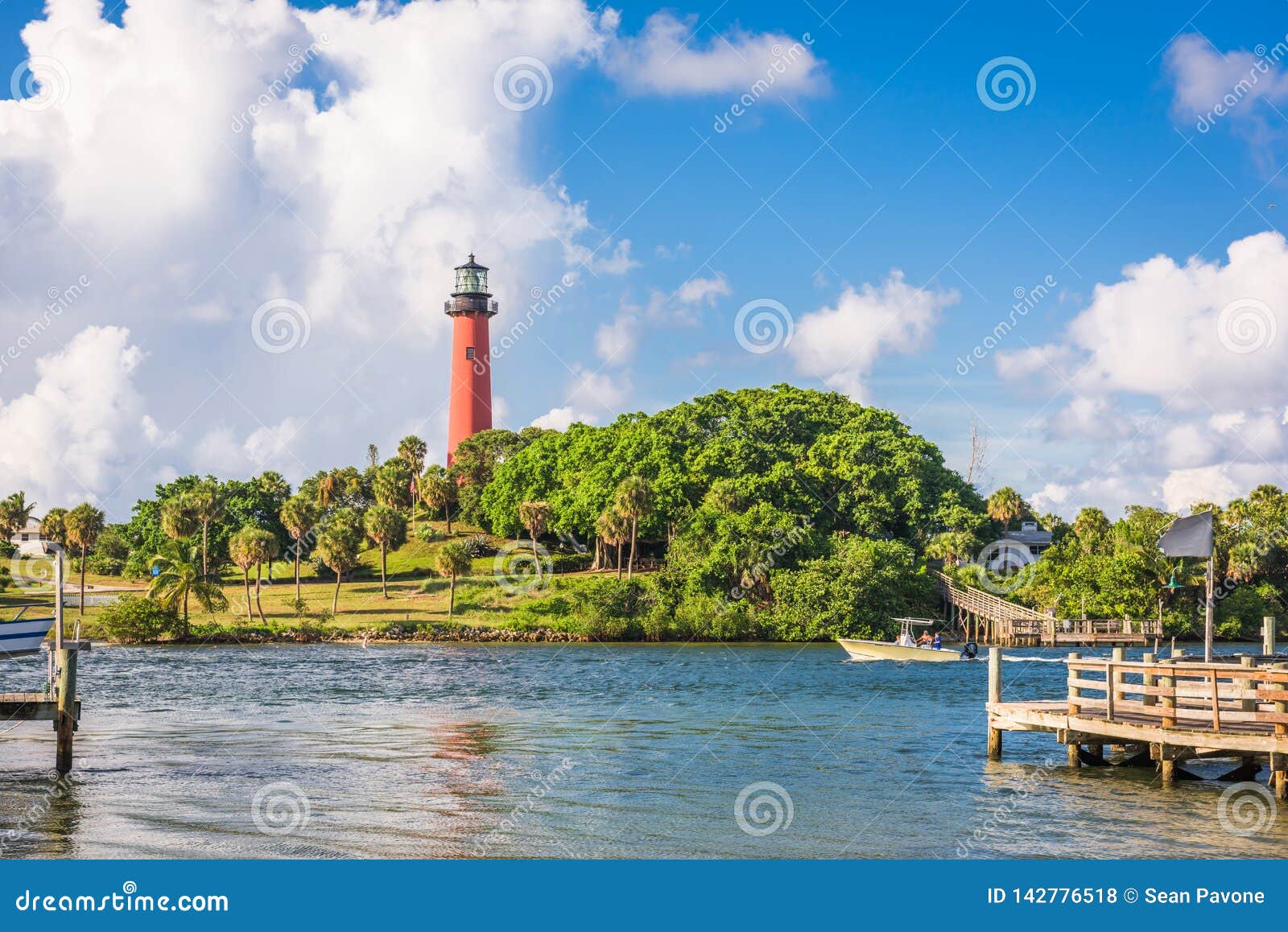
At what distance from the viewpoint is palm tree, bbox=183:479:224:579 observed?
9738 cm

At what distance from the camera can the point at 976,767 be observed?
1103 inches

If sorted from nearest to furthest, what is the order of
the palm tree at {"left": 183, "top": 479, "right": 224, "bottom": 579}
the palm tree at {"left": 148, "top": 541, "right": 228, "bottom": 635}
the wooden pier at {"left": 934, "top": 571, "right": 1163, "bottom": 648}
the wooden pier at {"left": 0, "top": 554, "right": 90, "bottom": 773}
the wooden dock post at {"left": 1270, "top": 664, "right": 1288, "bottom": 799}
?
the wooden dock post at {"left": 1270, "top": 664, "right": 1288, "bottom": 799}
the wooden pier at {"left": 0, "top": 554, "right": 90, "bottom": 773}
the wooden pier at {"left": 934, "top": 571, "right": 1163, "bottom": 648}
the palm tree at {"left": 148, "top": 541, "right": 228, "bottom": 635}
the palm tree at {"left": 183, "top": 479, "right": 224, "bottom": 579}

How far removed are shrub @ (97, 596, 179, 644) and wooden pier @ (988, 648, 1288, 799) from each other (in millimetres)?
66919

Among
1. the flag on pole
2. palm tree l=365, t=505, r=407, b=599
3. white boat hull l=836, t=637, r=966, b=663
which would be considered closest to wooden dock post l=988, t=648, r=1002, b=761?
the flag on pole

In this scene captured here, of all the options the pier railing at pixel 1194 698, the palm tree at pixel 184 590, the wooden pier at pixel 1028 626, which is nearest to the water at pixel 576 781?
the pier railing at pixel 1194 698

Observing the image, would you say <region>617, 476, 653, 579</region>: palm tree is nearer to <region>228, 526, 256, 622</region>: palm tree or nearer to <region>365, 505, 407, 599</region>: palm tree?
<region>365, 505, 407, 599</region>: palm tree

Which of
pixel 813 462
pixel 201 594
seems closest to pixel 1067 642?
pixel 813 462

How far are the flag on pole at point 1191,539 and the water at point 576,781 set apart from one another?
4.44 m

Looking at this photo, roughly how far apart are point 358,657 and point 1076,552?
52308 millimetres

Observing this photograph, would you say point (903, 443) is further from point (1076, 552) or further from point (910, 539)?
point (1076, 552)

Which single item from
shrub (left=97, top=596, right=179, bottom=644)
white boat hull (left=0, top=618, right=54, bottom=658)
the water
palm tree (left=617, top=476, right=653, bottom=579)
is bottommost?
shrub (left=97, top=596, right=179, bottom=644)

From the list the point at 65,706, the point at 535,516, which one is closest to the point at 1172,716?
the point at 65,706

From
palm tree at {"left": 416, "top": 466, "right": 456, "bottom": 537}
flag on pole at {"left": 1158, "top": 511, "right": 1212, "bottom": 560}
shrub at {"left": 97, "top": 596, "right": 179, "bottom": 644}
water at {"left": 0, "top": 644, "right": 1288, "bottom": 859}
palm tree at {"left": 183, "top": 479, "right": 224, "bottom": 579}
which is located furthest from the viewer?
palm tree at {"left": 416, "top": 466, "right": 456, "bottom": 537}

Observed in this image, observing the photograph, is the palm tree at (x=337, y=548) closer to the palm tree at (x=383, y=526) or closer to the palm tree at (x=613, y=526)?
the palm tree at (x=383, y=526)
